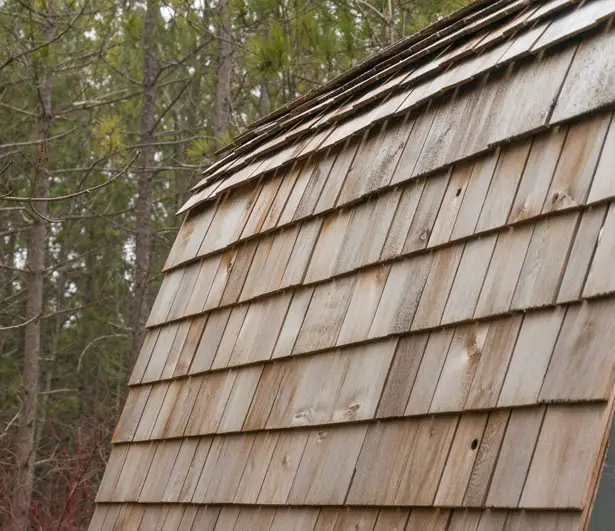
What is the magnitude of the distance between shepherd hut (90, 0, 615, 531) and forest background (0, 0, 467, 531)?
4456 millimetres

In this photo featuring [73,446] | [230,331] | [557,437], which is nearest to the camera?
[557,437]

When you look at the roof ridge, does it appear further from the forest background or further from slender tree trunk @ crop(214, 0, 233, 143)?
slender tree trunk @ crop(214, 0, 233, 143)

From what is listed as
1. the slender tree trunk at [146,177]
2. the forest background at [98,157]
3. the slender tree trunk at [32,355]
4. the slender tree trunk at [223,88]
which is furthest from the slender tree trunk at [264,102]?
the slender tree trunk at [32,355]

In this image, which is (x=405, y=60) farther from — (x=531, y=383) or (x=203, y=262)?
(x=531, y=383)

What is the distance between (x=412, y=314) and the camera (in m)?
3.43

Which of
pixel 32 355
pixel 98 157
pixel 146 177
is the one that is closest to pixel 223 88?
pixel 146 177

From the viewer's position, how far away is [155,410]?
204 inches

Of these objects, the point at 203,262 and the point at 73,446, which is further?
the point at 73,446

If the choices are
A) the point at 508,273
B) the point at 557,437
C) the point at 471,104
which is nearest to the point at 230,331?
the point at 471,104

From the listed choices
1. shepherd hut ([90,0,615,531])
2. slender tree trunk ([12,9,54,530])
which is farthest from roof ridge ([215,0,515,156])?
slender tree trunk ([12,9,54,530])

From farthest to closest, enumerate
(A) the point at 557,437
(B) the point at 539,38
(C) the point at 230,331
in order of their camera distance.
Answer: (C) the point at 230,331
(B) the point at 539,38
(A) the point at 557,437

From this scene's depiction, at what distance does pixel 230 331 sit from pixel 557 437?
238 centimetres

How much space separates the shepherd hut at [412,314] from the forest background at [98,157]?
446 cm

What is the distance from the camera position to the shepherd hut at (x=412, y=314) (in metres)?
2.72
